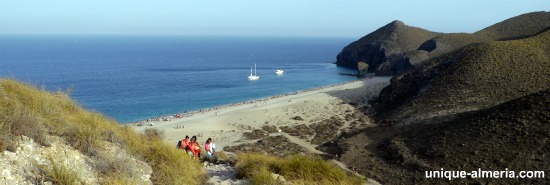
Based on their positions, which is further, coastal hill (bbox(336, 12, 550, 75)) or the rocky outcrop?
coastal hill (bbox(336, 12, 550, 75))

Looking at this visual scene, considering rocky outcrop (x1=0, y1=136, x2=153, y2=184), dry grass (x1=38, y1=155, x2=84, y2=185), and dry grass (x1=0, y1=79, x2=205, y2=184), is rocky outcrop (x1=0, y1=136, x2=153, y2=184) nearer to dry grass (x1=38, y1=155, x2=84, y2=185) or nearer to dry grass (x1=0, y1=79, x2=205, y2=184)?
dry grass (x1=38, y1=155, x2=84, y2=185)

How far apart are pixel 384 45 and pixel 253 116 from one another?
6916 centimetres

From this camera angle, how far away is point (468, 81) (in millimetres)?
Answer: 34938

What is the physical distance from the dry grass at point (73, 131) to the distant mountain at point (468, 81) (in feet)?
74.7

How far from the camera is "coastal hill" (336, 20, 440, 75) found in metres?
97.0

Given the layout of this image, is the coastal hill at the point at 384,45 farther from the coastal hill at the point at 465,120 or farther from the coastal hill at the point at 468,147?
the coastal hill at the point at 468,147

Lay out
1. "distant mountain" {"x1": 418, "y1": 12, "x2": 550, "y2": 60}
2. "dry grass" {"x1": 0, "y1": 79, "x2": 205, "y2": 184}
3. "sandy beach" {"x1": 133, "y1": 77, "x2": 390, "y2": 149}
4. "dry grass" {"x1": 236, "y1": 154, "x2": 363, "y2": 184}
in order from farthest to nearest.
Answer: "distant mountain" {"x1": 418, "y1": 12, "x2": 550, "y2": 60} < "sandy beach" {"x1": 133, "y1": 77, "x2": 390, "y2": 149} < "dry grass" {"x1": 236, "y1": 154, "x2": 363, "y2": 184} < "dry grass" {"x1": 0, "y1": 79, "x2": 205, "y2": 184}

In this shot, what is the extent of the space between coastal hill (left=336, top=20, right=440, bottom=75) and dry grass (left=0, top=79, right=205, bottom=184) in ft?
275

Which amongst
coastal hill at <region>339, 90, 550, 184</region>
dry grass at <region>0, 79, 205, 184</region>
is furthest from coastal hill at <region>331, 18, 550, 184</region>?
dry grass at <region>0, 79, 205, 184</region>

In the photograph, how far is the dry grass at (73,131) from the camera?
25.2ft

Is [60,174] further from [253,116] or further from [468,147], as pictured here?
[253,116]

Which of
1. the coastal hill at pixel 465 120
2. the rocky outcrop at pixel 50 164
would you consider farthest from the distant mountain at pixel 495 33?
the rocky outcrop at pixel 50 164

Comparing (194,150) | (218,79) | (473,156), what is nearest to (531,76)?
(473,156)

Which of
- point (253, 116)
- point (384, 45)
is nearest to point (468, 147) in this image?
point (253, 116)
